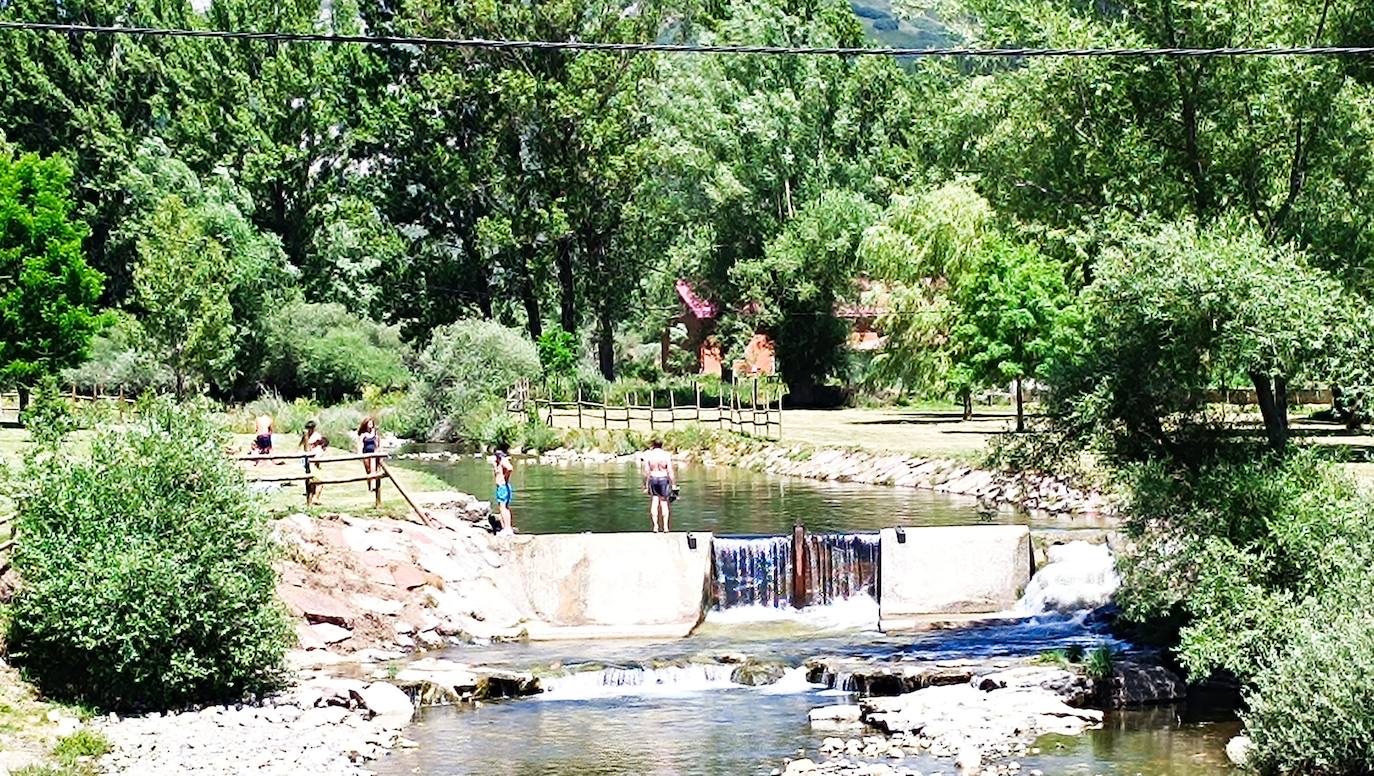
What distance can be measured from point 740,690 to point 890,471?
837 inches

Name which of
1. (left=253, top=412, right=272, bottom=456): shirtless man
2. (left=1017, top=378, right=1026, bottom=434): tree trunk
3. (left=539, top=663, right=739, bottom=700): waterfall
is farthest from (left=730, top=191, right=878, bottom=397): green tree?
(left=539, top=663, right=739, bottom=700): waterfall

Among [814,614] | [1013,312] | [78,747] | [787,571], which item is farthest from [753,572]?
[1013,312]

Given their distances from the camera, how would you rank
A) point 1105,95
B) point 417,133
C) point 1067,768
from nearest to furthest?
point 1067,768, point 1105,95, point 417,133

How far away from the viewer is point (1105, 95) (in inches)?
995

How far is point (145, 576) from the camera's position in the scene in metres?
20.7

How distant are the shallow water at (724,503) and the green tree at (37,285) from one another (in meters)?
15.6

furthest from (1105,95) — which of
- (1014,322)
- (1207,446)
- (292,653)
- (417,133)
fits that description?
(417,133)

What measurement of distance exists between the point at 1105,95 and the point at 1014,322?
21.5m

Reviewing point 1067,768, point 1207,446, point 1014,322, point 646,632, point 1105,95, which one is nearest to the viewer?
point 1067,768

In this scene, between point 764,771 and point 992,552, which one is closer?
point 764,771

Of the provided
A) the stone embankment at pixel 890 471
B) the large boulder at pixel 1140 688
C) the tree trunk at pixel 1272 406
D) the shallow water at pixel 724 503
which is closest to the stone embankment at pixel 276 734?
the large boulder at pixel 1140 688

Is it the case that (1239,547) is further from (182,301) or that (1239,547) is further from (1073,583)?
(182,301)

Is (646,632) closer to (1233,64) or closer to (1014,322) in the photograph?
(1233,64)

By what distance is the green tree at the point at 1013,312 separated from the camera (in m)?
46.2
